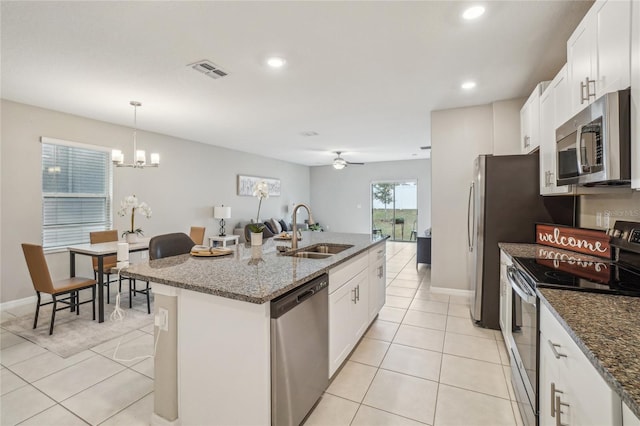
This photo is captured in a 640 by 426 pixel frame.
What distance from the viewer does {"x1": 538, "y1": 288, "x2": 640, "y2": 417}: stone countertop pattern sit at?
0.72 metres

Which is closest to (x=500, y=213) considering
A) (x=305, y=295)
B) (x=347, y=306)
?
(x=347, y=306)

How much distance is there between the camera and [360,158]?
9047mm

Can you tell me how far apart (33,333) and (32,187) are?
2098mm

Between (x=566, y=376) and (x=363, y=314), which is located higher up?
(x=566, y=376)

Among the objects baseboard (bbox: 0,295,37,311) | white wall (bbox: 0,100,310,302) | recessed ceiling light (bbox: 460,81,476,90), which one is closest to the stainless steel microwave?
recessed ceiling light (bbox: 460,81,476,90)

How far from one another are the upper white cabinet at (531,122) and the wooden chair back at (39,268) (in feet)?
16.7

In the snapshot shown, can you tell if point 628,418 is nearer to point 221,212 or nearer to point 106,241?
point 106,241

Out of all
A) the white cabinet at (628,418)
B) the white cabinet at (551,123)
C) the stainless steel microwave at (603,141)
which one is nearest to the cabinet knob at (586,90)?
the stainless steel microwave at (603,141)

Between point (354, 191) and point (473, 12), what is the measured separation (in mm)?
8236

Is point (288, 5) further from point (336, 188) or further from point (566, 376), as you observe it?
point (336, 188)

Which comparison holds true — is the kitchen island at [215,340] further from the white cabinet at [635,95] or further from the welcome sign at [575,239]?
the welcome sign at [575,239]

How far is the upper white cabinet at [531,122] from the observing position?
9.55ft

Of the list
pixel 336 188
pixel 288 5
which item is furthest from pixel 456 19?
pixel 336 188

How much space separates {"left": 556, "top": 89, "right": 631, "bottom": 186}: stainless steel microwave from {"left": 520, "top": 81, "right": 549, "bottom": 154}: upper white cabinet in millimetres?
1218
